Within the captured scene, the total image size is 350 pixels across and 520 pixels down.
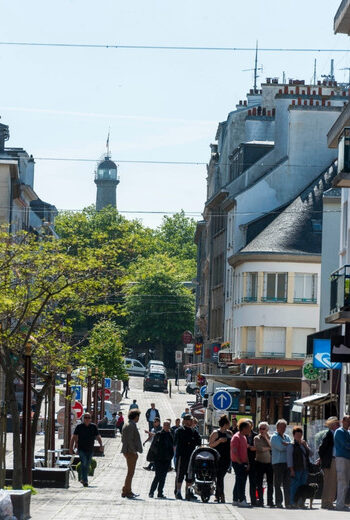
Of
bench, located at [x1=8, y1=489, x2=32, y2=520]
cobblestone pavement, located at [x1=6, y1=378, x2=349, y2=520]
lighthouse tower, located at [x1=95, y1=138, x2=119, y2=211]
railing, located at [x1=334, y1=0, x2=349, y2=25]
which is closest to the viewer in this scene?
bench, located at [x1=8, y1=489, x2=32, y2=520]

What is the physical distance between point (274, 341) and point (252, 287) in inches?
114

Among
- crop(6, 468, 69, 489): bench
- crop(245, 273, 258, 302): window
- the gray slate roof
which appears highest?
the gray slate roof

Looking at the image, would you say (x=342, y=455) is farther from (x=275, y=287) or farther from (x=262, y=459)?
(x=275, y=287)

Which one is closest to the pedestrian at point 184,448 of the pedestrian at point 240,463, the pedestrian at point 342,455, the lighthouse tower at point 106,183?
the pedestrian at point 240,463

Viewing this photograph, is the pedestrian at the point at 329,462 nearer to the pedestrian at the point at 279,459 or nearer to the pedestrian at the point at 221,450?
the pedestrian at the point at 279,459

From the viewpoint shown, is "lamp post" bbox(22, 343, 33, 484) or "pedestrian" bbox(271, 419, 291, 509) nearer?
"pedestrian" bbox(271, 419, 291, 509)

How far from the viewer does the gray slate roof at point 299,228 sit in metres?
65.4

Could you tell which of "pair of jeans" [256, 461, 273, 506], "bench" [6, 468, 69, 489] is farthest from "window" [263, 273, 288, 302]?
"pair of jeans" [256, 461, 273, 506]

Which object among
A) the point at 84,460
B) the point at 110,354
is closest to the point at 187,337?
the point at 110,354

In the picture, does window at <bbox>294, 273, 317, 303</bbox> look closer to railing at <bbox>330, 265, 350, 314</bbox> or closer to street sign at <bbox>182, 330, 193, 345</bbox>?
railing at <bbox>330, 265, 350, 314</bbox>

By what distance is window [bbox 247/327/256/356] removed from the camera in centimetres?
6688

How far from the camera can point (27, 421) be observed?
25.2 metres

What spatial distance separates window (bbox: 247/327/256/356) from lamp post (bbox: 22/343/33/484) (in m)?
41.0

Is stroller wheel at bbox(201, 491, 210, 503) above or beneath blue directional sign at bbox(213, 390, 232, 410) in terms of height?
beneath
